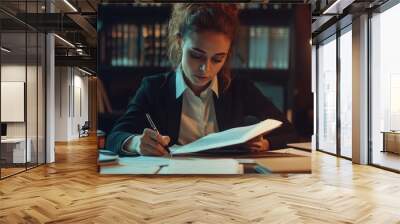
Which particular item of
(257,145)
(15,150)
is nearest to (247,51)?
(257,145)

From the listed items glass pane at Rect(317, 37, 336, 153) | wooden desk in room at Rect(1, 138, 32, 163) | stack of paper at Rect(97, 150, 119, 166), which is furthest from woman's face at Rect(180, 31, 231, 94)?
glass pane at Rect(317, 37, 336, 153)

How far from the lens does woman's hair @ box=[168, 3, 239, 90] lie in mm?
6859

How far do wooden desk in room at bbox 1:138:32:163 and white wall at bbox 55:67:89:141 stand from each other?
8576 millimetres

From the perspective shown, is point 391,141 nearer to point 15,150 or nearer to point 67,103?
point 15,150

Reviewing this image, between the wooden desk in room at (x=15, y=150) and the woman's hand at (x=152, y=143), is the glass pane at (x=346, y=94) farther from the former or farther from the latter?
the wooden desk in room at (x=15, y=150)

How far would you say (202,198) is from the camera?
513cm

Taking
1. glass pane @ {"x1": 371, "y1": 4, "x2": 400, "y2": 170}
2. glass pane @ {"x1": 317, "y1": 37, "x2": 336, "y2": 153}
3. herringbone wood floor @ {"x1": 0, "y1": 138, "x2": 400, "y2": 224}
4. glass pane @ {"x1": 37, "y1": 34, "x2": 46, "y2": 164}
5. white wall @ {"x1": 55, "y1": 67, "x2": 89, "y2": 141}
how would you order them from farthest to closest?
1. white wall @ {"x1": 55, "y1": 67, "x2": 89, "y2": 141}
2. glass pane @ {"x1": 317, "y1": 37, "x2": 336, "y2": 153}
3. glass pane @ {"x1": 37, "y1": 34, "x2": 46, "y2": 164}
4. glass pane @ {"x1": 371, "y1": 4, "x2": 400, "y2": 170}
5. herringbone wood floor @ {"x1": 0, "y1": 138, "x2": 400, "y2": 224}

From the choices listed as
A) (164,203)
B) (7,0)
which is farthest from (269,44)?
(7,0)

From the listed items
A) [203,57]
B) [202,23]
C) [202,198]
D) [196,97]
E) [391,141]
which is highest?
[202,23]

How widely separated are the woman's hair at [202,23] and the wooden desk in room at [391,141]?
361 centimetres

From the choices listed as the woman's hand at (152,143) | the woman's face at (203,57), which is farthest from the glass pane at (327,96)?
the woman's hand at (152,143)

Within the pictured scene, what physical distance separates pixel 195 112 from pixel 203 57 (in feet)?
A: 3.22

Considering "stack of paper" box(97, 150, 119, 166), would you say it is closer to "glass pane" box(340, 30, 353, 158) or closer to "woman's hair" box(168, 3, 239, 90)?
"woman's hair" box(168, 3, 239, 90)

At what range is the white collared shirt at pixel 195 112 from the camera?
22.3 ft
